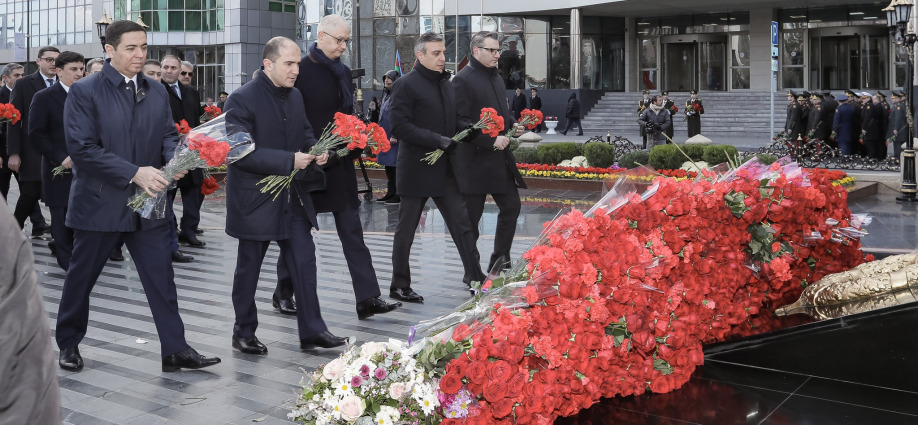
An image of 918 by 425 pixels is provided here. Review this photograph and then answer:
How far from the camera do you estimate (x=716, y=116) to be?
1374 inches

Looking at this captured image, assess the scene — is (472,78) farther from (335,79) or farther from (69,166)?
(69,166)

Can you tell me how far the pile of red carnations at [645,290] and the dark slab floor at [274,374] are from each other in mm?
250

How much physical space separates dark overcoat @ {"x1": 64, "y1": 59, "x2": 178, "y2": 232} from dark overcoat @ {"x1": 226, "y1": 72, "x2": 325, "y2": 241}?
48 centimetres

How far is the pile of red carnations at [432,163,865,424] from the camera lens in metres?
3.74

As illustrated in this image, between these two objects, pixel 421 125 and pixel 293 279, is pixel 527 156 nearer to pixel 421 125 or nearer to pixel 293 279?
pixel 421 125

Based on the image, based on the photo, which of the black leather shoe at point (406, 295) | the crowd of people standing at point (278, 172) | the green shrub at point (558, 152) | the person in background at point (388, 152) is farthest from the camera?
the green shrub at point (558, 152)

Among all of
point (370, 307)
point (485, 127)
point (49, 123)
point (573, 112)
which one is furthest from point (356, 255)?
point (573, 112)

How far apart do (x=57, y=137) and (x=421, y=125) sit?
3002 millimetres

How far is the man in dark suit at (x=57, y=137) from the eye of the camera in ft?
26.0

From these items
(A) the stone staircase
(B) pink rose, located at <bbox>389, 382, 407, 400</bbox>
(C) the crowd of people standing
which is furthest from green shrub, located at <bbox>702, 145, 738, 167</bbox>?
(A) the stone staircase

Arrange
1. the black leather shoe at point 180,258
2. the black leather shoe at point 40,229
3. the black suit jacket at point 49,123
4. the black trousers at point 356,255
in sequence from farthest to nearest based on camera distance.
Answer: the black leather shoe at point 40,229
the black leather shoe at point 180,258
the black suit jacket at point 49,123
the black trousers at point 356,255

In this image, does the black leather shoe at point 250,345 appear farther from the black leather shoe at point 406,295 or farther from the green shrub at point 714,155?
the green shrub at point 714,155

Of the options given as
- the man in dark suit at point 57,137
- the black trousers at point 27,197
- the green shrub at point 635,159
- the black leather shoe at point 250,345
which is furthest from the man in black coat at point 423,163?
the green shrub at point 635,159

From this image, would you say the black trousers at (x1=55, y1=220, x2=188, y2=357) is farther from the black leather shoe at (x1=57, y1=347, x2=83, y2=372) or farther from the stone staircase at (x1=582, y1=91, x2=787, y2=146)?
the stone staircase at (x1=582, y1=91, x2=787, y2=146)
